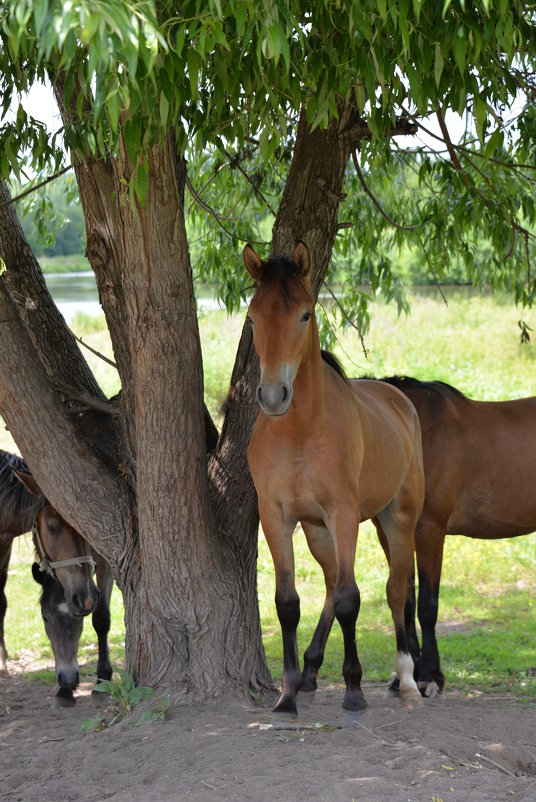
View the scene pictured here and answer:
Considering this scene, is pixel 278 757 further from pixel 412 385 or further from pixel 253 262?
pixel 412 385

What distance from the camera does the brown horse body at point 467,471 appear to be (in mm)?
5922

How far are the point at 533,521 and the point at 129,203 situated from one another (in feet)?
13.0

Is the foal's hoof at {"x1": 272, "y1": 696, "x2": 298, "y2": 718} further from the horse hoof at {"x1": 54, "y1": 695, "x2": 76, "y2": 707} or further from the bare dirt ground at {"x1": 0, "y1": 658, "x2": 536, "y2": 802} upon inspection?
the horse hoof at {"x1": 54, "y1": 695, "x2": 76, "y2": 707}

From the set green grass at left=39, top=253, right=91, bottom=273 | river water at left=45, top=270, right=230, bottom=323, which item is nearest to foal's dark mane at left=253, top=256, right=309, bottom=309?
river water at left=45, top=270, right=230, bottom=323

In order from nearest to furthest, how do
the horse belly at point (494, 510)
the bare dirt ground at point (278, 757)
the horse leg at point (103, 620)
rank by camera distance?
the bare dirt ground at point (278, 757)
the horse leg at point (103, 620)
the horse belly at point (494, 510)

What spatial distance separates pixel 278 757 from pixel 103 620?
2375 millimetres

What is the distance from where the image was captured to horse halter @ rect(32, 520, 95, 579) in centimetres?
512

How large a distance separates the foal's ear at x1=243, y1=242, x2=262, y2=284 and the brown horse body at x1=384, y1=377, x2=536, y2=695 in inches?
90.5

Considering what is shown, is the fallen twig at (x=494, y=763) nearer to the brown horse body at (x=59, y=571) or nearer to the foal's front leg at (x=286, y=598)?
the foal's front leg at (x=286, y=598)

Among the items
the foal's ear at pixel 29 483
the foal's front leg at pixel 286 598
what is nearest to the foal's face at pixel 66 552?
the foal's ear at pixel 29 483

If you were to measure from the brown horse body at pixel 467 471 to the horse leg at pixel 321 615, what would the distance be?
97 centimetres

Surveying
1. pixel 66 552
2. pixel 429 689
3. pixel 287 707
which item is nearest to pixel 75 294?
pixel 66 552

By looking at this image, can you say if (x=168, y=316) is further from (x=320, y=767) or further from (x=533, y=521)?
(x=533, y=521)

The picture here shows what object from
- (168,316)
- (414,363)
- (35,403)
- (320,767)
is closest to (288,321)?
(168,316)
